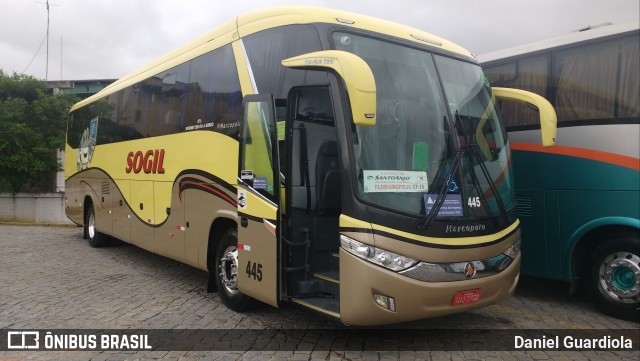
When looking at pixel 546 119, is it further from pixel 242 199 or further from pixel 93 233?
pixel 93 233

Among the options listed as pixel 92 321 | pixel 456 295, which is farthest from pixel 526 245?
pixel 92 321

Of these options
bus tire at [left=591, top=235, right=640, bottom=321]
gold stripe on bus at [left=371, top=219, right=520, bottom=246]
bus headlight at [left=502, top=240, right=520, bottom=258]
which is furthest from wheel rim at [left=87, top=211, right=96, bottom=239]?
bus tire at [left=591, top=235, right=640, bottom=321]

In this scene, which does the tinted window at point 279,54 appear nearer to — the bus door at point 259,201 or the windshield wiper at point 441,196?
the bus door at point 259,201

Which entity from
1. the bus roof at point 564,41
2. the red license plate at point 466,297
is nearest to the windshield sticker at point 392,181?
the red license plate at point 466,297

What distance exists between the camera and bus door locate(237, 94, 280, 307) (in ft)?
16.8

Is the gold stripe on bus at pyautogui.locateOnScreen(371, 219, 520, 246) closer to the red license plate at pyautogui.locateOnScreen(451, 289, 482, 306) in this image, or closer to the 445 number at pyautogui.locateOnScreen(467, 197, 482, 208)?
the 445 number at pyautogui.locateOnScreen(467, 197, 482, 208)

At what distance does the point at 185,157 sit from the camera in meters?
7.14

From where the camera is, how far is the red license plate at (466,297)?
4539 millimetres

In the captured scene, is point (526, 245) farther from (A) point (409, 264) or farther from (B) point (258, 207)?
(B) point (258, 207)

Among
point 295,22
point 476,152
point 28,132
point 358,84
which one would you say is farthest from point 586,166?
point 28,132

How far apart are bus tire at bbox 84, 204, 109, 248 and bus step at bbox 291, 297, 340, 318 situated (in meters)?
8.17

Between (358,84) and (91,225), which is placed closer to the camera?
(358,84)

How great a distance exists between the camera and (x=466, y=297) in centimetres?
460

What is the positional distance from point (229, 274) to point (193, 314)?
64 cm
